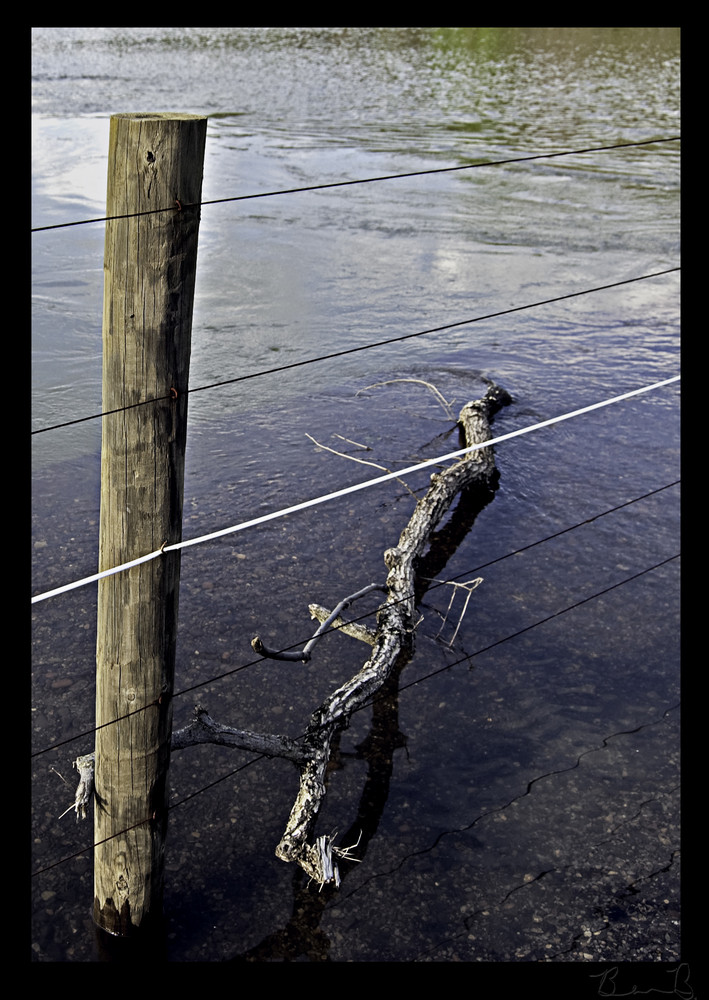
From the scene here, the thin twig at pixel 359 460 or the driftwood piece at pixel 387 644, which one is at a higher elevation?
the thin twig at pixel 359 460

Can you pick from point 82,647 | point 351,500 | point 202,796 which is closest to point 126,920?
point 202,796

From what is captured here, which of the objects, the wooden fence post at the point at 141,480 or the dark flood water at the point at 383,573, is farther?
the dark flood water at the point at 383,573

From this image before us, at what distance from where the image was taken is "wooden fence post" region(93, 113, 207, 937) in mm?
3049

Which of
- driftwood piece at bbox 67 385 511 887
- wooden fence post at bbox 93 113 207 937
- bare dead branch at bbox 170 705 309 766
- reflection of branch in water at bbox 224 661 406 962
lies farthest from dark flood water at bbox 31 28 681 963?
wooden fence post at bbox 93 113 207 937

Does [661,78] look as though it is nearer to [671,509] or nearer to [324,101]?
[324,101]

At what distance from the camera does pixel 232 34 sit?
38.8 metres
